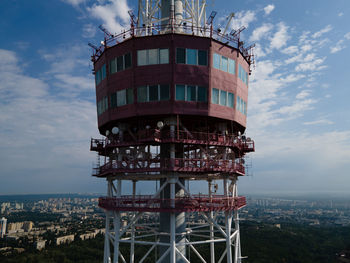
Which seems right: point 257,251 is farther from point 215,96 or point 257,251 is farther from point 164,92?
point 164,92

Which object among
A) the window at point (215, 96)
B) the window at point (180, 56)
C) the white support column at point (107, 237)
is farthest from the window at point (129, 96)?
the white support column at point (107, 237)

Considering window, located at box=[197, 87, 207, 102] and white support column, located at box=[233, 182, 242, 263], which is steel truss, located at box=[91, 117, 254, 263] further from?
window, located at box=[197, 87, 207, 102]

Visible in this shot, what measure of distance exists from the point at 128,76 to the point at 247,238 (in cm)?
Result: 12488

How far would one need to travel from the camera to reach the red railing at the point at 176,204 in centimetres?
2109

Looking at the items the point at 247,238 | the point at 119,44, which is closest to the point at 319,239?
the point at 247,238

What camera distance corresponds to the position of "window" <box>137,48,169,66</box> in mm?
22156

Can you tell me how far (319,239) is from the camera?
147125mm

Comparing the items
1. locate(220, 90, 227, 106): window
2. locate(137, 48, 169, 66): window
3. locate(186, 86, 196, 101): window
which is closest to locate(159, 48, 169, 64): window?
locate(137, 48, 169, 66): window

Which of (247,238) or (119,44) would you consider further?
Answer: (247,238)

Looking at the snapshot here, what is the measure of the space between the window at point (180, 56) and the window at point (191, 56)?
9.2 inches

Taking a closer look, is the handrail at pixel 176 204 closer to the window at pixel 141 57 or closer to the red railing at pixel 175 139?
the red railing at pixel 175 139

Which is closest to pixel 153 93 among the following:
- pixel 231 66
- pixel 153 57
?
pixel 153 57

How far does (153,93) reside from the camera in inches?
871

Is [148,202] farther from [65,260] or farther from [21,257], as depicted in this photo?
[21,257]
